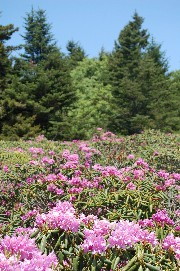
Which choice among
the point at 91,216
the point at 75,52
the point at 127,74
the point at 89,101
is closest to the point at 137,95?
the point at 127,74

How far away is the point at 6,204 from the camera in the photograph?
550 centimetres

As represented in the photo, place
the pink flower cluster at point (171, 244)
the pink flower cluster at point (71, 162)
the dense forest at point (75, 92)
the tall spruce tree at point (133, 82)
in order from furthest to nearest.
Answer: the tall spruce tree at point (133, 82) → the dense forest at point (75, 92) → the pink flower cluster at point (71, 162) → the pink flower cluster at point (171, 244)

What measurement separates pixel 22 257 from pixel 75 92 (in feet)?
80.3

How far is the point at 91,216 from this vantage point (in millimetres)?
2930

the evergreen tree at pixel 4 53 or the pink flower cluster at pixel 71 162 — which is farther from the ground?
the evergreen tree at pixel 4 53

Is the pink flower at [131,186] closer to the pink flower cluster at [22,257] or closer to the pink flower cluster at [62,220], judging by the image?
the pink flower cluster at [62,220]

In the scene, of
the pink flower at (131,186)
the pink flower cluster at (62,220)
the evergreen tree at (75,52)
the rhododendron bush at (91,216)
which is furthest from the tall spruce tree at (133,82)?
the pink flower cluster at (62,220)

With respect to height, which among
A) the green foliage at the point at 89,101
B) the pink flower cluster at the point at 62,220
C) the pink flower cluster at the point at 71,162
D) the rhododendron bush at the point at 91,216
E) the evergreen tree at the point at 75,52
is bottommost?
the rhododendron bush at the point at 91,216

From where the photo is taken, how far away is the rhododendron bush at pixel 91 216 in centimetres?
236

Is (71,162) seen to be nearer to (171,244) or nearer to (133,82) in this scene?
(171,244)

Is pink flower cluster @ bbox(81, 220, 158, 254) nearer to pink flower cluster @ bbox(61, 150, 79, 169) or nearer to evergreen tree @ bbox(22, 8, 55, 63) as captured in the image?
pink flower cluster @ bbox(61, 150, 79, 169)

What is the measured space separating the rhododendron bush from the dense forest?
15.7 meters

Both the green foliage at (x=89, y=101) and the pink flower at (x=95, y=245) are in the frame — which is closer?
the pink flower at (x=95, y=245)

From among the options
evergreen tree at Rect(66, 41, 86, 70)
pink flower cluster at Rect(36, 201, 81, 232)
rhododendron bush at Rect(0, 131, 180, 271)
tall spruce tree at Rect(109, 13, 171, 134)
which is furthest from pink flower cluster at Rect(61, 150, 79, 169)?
evergreen tree at Rect(66, 41, 86, 70)
